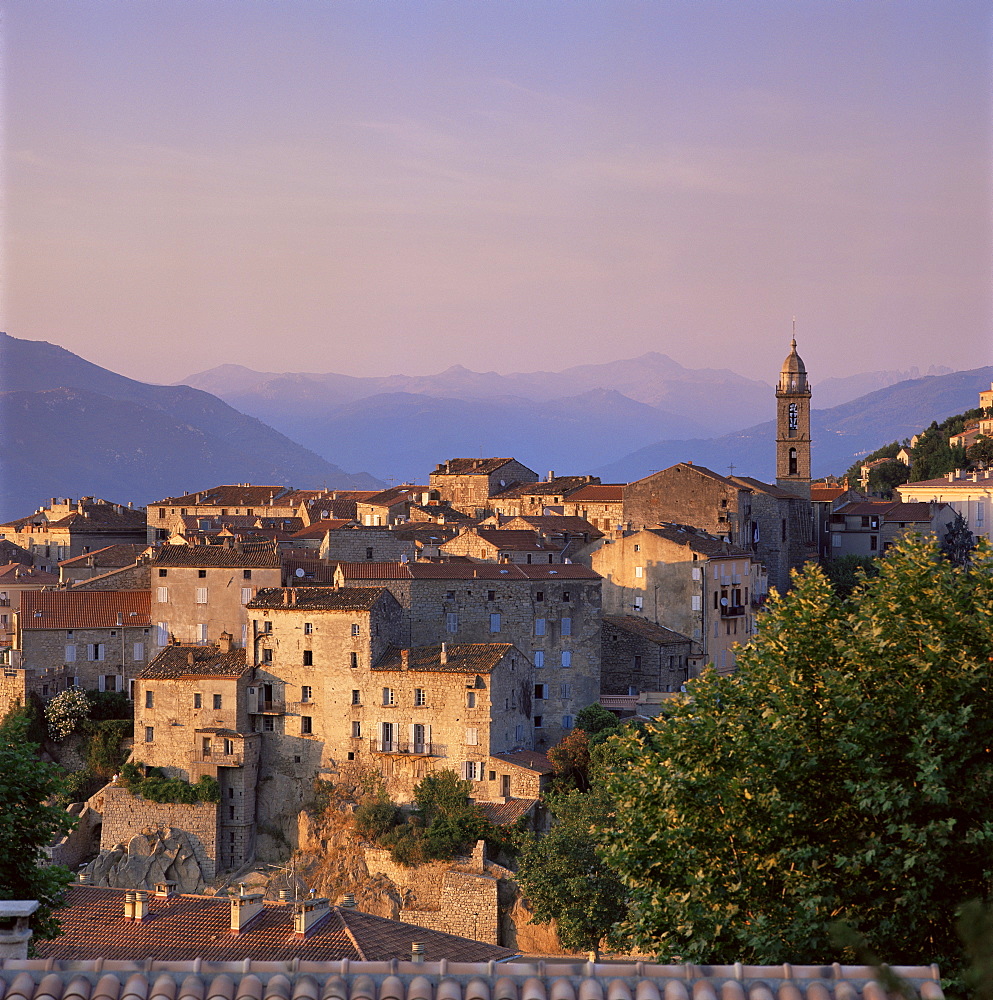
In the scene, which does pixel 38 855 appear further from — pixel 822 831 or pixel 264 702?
pixel 264 702

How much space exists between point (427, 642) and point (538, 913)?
46.8 feet

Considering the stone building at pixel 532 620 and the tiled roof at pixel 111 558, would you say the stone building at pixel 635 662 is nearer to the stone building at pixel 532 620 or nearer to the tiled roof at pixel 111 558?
the stone building at pixel 532 620

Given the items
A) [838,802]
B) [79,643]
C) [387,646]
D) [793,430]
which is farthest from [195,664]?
[793,430]

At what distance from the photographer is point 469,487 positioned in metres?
92.1

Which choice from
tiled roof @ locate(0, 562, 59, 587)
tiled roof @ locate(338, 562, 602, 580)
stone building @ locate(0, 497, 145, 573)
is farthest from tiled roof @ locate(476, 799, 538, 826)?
stone building @ locate(0, 497, 145, 573)

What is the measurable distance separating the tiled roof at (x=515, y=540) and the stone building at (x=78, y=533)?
33.5m

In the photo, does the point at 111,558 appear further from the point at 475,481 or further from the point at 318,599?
the point at 318,599

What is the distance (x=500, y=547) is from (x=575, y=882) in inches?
952

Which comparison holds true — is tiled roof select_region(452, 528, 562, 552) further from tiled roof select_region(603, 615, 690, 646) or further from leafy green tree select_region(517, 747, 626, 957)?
leafy green tree select_region(517, 747, 626, 957)

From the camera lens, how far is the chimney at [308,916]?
116 ft

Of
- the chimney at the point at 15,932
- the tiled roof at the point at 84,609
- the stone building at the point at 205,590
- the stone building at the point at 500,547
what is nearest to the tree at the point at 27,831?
the chimney at the point at 15,932

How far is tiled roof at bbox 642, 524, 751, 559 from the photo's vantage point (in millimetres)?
62656

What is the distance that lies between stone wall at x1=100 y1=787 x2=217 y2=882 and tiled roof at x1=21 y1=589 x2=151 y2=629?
8.56 meters

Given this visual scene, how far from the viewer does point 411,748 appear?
2044 inches
